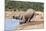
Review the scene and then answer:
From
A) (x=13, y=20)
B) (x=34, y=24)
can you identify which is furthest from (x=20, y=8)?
(x=34, y=24)

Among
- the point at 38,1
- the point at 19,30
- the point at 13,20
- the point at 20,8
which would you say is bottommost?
the point at 19,30

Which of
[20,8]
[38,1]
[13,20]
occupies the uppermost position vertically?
[38,1]

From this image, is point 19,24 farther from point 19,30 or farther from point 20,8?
point 20,8

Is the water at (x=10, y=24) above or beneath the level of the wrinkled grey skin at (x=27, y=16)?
beneath

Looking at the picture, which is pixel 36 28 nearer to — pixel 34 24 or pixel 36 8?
pixel 34 24

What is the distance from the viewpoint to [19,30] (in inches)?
51.1

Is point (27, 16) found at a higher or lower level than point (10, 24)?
higher

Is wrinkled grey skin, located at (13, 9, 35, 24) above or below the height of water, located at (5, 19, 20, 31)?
above

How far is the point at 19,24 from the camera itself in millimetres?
1299

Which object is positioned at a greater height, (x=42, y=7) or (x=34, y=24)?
(x=42, y=7)

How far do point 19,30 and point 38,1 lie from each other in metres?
0.51

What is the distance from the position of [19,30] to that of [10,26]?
0.14 metres
